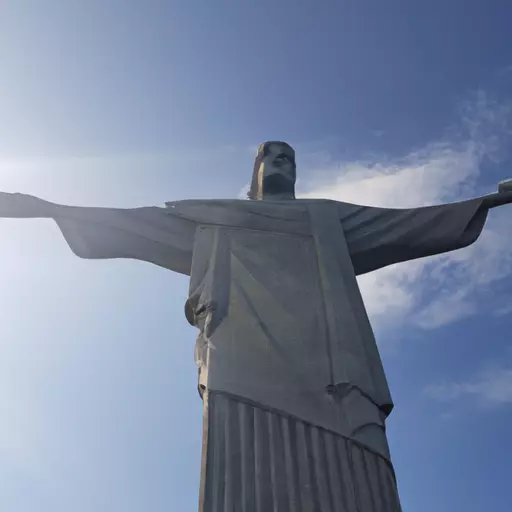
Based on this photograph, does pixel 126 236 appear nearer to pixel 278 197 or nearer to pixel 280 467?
pixel 278 197

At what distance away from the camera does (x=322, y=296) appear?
704 centimetres

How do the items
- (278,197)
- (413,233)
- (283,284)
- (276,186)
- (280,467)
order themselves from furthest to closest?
(276,186) < (278,197) < (413,233) < (283,284) < (280,467)

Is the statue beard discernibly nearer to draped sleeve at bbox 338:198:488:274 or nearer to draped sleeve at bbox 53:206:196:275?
draped sleeve at bbox 338:198:488:274

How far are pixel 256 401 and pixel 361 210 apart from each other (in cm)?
316

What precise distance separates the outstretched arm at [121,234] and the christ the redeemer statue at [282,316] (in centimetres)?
1

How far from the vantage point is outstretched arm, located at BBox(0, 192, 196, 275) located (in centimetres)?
789

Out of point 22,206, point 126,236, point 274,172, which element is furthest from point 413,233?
point 22,206

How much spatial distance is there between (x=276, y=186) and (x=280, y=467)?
4.03 m

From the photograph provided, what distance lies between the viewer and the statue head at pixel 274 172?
8891mm

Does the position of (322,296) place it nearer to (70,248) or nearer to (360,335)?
(360,335)

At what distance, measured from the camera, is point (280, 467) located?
562 cm

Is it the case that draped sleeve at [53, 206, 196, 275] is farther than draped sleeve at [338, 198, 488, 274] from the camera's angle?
No

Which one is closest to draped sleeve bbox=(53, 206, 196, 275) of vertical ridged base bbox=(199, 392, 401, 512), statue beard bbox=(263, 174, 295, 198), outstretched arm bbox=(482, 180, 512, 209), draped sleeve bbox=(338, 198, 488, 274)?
statue beard bbox=(263, 174, 295, 198)

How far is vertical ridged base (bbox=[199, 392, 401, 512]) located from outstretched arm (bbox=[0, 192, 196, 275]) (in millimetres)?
2281
